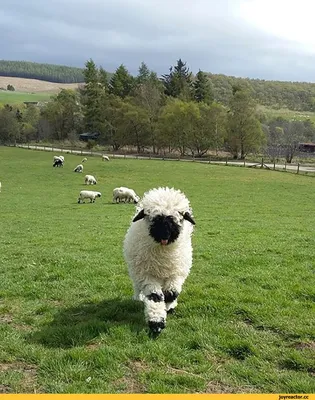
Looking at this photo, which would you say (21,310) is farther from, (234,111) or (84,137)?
(84,137)

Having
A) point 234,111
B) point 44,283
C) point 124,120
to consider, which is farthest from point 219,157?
point 44,283

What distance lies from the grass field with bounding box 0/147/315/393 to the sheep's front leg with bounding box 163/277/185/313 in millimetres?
224

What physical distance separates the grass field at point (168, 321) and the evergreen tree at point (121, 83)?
105 metres

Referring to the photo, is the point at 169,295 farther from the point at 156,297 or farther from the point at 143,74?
the point at 143,74

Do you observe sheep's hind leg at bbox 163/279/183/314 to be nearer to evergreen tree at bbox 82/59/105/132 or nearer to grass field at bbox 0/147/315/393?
grass field at bbox 0/147/315/393

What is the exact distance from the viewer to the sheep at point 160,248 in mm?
7098

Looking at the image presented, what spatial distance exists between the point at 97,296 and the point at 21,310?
1415 millimetres

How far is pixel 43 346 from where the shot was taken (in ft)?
19.7

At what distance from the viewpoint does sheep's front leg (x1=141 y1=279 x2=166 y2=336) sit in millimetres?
6297

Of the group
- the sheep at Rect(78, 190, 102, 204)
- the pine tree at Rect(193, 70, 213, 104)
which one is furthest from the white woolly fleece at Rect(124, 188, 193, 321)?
the pine tree at Rect(193, 70, 213, 104)

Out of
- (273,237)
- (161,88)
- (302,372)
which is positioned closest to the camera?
(302,372)

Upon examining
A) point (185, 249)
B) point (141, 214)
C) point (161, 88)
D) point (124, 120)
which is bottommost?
point (185, 249)

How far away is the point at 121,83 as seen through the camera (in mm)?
118938

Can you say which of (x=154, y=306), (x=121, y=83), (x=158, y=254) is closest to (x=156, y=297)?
(x=154, y=306)
